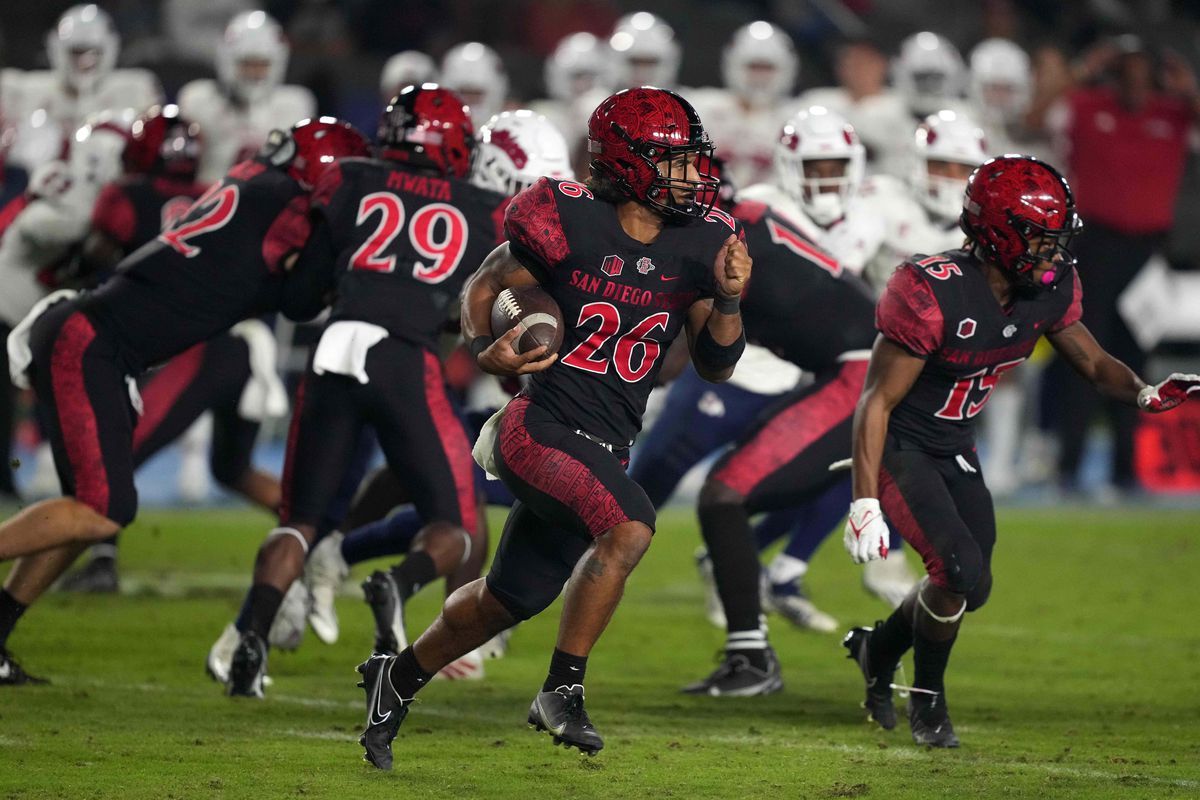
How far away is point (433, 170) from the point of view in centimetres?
584

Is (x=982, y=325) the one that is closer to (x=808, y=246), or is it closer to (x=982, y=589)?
(x=982, y=589)

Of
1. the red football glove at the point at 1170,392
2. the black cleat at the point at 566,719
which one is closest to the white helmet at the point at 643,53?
the red football glove at the point at 1170,392

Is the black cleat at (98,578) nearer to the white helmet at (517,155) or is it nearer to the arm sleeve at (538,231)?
the white helmet at (517,155)

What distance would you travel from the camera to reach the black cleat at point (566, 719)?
4.16 metres

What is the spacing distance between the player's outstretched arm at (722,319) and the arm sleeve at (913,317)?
0.47m

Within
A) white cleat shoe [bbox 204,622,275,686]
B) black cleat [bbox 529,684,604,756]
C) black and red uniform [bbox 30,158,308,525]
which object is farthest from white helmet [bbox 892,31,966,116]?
black cleat [bbox 529,684,604,756]

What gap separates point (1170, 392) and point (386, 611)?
220 cm

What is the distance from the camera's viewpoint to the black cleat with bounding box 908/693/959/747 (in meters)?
5.00

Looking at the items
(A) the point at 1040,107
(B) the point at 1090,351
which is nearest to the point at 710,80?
(A) the point at 1040,107

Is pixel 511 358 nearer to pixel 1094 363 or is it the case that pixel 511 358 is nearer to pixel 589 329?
pixel 589 329

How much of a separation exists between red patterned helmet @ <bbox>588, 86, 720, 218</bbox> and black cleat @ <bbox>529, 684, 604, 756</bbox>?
113cm

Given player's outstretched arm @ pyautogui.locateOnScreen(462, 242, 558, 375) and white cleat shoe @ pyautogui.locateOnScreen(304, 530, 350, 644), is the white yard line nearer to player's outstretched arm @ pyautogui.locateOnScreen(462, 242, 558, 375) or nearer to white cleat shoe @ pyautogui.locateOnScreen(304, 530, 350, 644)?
white cleat shoe @ pyautogui.locateOnScreen(304, 530, 350, 644)

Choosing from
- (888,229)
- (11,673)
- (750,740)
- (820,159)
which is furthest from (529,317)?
(888,229)

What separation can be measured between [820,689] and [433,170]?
1.98m
